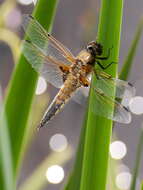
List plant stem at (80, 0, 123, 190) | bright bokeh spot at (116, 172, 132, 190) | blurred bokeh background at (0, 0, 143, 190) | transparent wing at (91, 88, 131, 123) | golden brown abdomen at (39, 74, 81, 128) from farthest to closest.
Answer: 1. blurred bokeh background at (0, 0, 143, 190)
2. bright bokeh spot at (116, 172, 132, 190)
3. golden brown abdomen at (39, 74, 81, 128)
4. transparent wing at (91, 88, 131, 123)
5. plant stem at (80, 0, 123, 190)

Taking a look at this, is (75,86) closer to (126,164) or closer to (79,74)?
(79,74)

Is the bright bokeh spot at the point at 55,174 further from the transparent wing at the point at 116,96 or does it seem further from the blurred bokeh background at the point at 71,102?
the transparent wing at the point at 116,96

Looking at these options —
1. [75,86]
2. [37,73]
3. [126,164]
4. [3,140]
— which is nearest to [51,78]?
[75,86]

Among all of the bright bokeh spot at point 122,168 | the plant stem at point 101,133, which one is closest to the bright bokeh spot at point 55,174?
the bright bokeh spot at point 122,168

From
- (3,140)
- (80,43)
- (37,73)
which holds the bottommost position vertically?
(3,140)

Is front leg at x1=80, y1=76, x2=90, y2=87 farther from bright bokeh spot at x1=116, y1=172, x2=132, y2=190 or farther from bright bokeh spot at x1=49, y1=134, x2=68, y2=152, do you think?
bright bokeh spot at x1=49, y1=134, x2=68, y2=152

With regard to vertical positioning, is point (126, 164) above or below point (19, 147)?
above

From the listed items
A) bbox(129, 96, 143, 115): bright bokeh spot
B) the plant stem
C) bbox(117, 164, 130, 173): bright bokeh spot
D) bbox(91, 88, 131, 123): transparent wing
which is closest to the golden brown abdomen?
bbox(91, 88, 131, 123): transparent wing

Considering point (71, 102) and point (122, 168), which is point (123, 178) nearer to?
point (122, 168)
